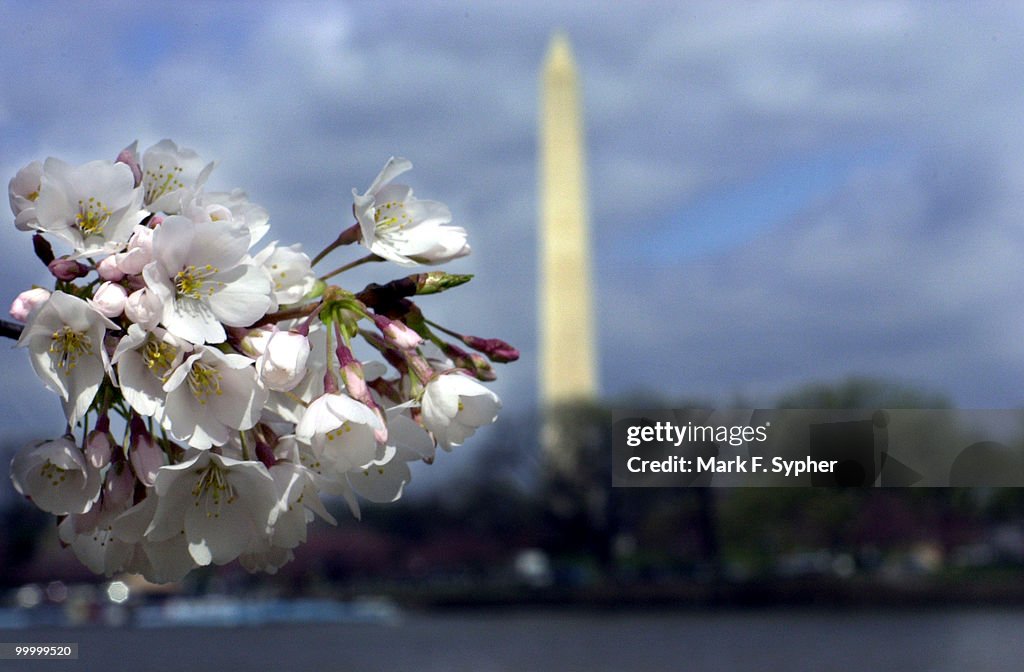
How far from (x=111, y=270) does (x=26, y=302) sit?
80mm

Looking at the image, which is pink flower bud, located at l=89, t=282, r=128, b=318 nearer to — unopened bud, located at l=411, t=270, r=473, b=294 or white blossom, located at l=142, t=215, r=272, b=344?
white blossom, located at l=142, t=215, r=272, b=344

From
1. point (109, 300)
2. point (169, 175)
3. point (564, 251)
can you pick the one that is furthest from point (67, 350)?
point (564, 251)

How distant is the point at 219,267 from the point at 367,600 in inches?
1392

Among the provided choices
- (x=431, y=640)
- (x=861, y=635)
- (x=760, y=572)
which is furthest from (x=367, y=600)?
(x=861, y=635)

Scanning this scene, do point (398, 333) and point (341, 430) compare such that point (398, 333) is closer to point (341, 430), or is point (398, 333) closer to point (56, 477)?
point (341, 430)

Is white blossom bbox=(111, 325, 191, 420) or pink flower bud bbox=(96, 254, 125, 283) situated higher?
pink flower bud bbox=(96, 254, 125, 283)

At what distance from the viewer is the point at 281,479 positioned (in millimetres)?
761

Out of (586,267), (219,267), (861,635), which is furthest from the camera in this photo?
(861,635)

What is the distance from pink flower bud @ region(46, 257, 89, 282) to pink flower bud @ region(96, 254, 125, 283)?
1.6 inches

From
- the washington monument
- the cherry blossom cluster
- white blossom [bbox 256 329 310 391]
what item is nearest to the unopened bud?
the cherry blossom cluster

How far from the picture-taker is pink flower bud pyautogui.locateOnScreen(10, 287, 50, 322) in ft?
2.62

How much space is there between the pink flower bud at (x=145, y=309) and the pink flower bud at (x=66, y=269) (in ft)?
0.27

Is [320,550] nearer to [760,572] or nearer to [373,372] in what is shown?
[760,572]

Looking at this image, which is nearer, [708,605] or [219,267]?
[219,267]
